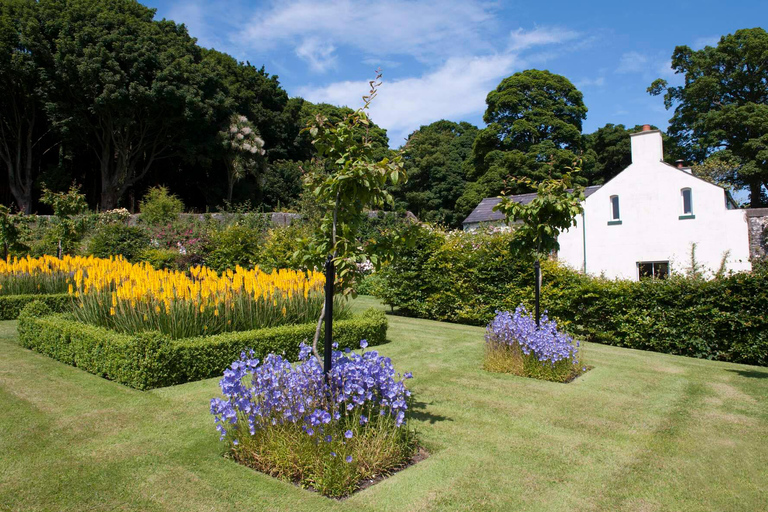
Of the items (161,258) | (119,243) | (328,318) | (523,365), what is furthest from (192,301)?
(119,243)

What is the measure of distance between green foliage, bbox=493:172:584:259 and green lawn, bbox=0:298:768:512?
225 centimetres

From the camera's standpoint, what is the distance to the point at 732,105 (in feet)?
118

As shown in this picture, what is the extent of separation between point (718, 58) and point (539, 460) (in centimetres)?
4427

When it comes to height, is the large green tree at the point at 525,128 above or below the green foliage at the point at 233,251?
above

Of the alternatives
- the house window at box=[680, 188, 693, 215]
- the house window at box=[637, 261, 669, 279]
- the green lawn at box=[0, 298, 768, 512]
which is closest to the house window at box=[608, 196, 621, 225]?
the house window at box=[637, 261, 669, 279]

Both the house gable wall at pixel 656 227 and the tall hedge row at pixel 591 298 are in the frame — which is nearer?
the tall hedge row at pixel 591 298

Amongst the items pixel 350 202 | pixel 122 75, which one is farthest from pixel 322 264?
pixel 122 75

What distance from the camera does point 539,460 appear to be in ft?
14.2

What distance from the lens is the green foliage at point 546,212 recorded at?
7586mm

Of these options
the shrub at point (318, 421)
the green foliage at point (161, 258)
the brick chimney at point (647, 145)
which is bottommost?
the shrub at point (318, 421)

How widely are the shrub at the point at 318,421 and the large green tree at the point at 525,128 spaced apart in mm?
37394

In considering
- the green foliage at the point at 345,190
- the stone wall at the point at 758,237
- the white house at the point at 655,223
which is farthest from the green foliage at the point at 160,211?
the stone wall at the point at 758,237

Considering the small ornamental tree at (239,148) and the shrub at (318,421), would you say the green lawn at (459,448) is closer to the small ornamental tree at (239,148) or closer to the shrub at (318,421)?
the shrub at (318,421)

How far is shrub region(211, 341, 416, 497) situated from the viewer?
3.87 m
